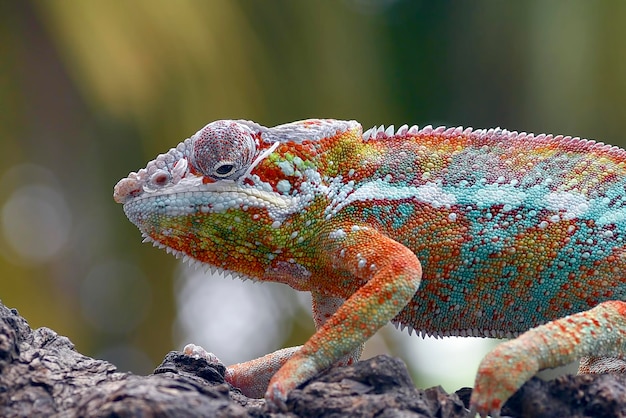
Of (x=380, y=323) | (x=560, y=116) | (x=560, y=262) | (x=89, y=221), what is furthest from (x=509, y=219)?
(x=89, y=221)

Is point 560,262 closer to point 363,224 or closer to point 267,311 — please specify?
point 363,224

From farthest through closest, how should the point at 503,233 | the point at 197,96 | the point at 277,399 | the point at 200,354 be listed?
the point at 197,96, the point at 200,354, the point at 503,233, the point at 277,399

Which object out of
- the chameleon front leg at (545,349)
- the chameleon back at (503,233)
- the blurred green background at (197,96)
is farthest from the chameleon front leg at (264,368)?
the blurred green background at (197,96)

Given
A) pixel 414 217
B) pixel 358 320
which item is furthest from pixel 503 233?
pixel 358 320

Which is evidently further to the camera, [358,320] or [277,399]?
[358,320]

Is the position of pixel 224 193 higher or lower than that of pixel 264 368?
higher

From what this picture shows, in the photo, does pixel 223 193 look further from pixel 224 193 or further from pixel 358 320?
pixel 358 320

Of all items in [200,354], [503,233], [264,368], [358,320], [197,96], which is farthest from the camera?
[197,96]
